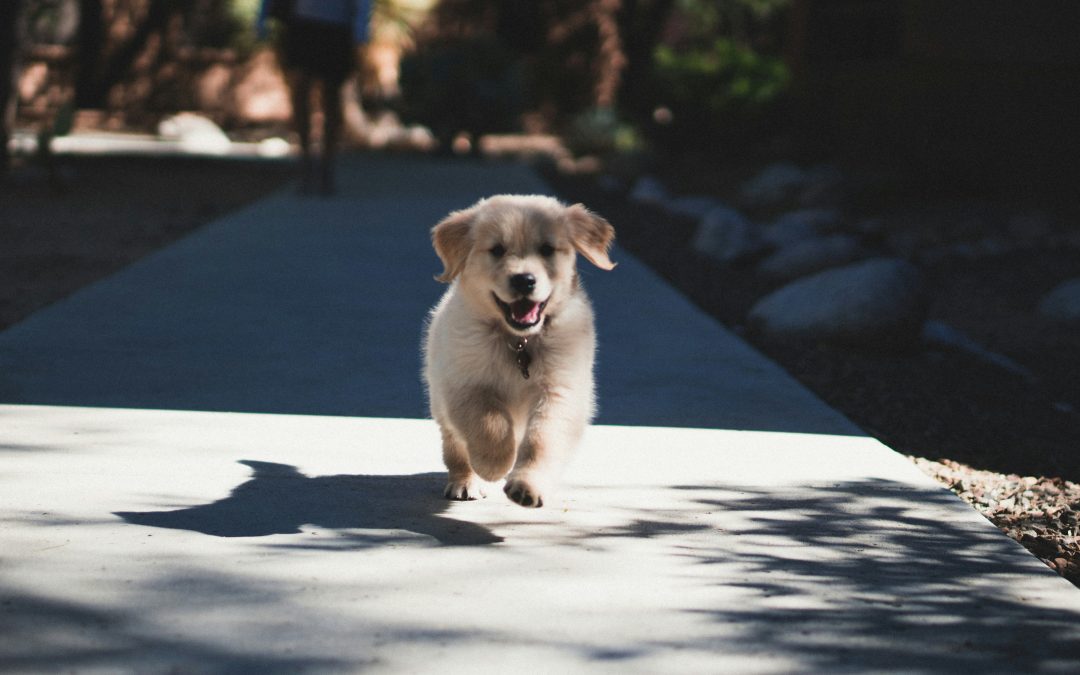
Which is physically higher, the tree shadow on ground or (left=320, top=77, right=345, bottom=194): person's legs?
(left=320, top=77, right=345, bottom=194): person's legs

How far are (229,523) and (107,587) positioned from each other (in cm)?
70

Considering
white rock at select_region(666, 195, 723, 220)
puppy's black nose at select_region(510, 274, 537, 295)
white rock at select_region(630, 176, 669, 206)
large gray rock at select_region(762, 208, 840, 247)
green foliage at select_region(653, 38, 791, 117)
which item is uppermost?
green foliage at select_region(653, 38, 791, 117)

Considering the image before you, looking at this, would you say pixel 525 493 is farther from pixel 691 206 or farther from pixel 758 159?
pixel 758 159

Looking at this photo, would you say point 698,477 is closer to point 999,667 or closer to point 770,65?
point 999,667

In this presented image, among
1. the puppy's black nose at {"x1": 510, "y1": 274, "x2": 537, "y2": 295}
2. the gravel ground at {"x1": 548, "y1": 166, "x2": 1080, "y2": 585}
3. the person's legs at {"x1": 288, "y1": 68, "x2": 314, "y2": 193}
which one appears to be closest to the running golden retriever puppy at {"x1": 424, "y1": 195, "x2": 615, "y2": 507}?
the puppy's black nose at {"x1": 510, "y1": 274, "x2": 537, "y2": 295}

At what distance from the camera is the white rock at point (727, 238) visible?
12156 mm

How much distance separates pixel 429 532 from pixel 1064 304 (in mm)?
6856

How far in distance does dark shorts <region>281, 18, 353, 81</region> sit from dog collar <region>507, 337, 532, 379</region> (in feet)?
34.2

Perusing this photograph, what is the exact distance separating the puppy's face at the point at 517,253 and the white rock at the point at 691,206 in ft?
35.1

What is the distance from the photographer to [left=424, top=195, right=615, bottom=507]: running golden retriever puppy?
A: 4.63 metres

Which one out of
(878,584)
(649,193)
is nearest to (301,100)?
(649,193)

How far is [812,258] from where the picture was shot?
449 inches

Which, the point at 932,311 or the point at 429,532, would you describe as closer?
the point at 429,532

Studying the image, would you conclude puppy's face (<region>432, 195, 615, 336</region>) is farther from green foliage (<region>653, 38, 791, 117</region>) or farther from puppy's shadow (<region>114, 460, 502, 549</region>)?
green foliage (<region>653, 38, 791, 117</region>)
